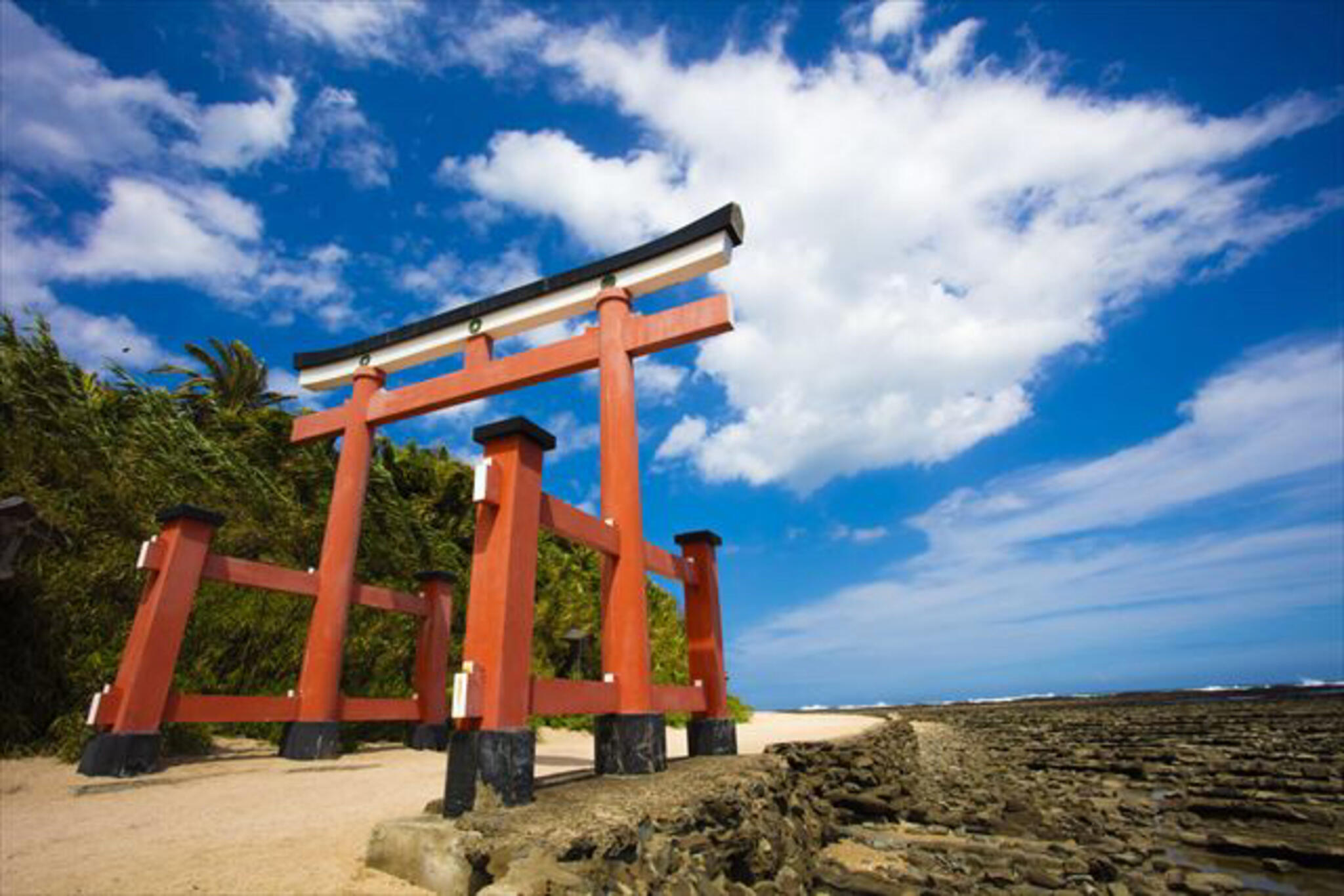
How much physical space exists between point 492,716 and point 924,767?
35.6 feet

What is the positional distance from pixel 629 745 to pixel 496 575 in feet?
7.26

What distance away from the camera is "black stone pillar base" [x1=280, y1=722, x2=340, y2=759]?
8266mm

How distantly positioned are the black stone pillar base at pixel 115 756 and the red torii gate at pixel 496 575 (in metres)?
0.01

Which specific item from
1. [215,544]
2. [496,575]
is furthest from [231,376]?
[496,575]

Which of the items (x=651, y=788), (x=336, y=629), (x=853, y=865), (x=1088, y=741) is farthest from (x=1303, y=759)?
(x=336, y=629)

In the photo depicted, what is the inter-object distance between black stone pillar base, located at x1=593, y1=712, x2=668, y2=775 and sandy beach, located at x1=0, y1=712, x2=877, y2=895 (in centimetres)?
162

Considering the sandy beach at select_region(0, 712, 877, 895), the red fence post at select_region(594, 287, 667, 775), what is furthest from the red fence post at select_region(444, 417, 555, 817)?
the red fence post at select_region(594, 287, 667, 775)

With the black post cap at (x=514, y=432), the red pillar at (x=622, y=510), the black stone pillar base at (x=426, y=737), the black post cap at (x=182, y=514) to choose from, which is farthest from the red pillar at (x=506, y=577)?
the black stone pillar base at (x=426, y=737)

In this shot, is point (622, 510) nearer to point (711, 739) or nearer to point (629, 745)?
point (629, 745)

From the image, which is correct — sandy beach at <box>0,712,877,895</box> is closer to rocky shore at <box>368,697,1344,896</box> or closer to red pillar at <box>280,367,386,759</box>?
red pillar at <box>280,367,386,759</box>

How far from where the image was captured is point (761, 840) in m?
4.54

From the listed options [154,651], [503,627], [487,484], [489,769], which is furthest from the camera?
[154,651]

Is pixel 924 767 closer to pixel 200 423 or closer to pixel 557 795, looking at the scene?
pixel 557 795

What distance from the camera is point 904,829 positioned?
717 centimetres
